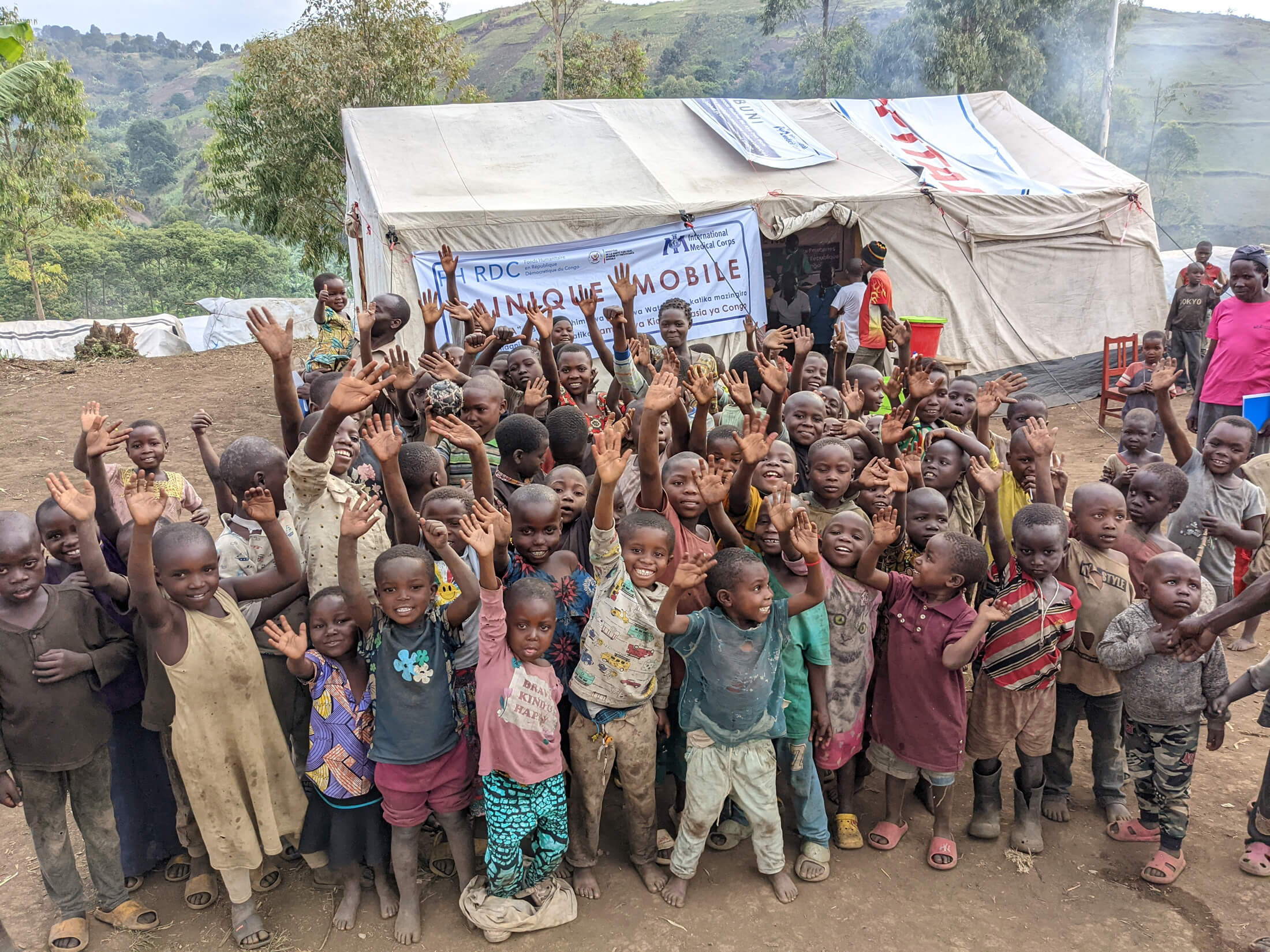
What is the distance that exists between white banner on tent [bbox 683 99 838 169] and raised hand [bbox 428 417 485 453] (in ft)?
22.2

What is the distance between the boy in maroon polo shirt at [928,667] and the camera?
2836mm

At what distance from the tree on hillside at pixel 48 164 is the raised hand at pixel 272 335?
14.9 m

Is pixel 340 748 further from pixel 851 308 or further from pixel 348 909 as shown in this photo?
pixel 851 308

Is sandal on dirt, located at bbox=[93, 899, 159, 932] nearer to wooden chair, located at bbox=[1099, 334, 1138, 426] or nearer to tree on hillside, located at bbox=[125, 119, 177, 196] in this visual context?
wooden chair, located at bbox=[1099, 334, 1138, 426]

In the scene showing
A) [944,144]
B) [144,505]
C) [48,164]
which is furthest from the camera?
[48,164]

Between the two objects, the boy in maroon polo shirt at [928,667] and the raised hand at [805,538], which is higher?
the raised hand at [805,538]

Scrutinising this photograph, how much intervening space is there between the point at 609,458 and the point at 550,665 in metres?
0.67

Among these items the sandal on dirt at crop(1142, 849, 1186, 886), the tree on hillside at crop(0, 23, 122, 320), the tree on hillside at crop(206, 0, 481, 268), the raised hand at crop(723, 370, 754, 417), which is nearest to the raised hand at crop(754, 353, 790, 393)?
the raised hand at crop(723, 370, 754, 417)

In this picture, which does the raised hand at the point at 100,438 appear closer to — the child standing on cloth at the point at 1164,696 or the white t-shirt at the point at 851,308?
the child standing on cloth at the point at 1164,696

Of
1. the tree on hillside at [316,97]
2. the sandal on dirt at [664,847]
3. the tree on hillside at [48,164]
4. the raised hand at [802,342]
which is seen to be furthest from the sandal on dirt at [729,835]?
the tree on hillside at [48,164]

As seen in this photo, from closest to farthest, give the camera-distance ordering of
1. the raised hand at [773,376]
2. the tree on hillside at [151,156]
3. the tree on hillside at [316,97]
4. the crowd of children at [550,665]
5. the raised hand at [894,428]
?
the crowd of children at [550,665] → the raised hand at [894,428] → the raised hand at [773,376] → the tree on hillside at [316,97] → the tree on hillside at [151,156]

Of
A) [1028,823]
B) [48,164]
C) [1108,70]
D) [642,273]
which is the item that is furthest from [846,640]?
[1108,70]

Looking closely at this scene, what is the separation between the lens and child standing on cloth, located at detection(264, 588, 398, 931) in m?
2.62

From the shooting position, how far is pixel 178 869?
3.02 m
